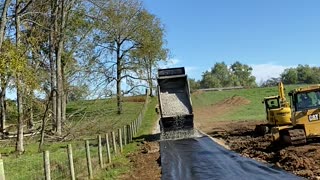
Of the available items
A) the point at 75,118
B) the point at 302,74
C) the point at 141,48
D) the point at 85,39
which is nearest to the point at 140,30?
the point at 141,48

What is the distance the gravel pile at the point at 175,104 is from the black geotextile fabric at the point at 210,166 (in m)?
7.42

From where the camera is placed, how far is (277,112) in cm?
2414

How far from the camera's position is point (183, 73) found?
32062mm

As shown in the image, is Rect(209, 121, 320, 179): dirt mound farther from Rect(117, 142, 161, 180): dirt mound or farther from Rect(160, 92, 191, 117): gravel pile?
Rect(160, 92, 191, 117): gravel pile

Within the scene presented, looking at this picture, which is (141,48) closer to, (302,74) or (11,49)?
(11,49)

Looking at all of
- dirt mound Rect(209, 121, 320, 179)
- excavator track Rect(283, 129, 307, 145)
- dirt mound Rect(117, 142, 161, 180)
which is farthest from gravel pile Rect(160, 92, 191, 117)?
excavator track Rect(283, 129, 307, 145)

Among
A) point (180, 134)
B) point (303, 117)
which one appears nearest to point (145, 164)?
point (303, 117)

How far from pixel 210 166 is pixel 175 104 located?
15239mm

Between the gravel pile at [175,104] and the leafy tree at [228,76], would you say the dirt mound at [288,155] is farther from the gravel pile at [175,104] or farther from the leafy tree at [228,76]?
the leafy tree at [228,76]

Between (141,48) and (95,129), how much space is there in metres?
25.0

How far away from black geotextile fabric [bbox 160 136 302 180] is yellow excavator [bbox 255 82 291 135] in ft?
12.9

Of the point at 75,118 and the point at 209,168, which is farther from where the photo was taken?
the point at 75,118

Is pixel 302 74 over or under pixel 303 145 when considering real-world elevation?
over

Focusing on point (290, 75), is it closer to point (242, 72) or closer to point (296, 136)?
point (242, 72)
